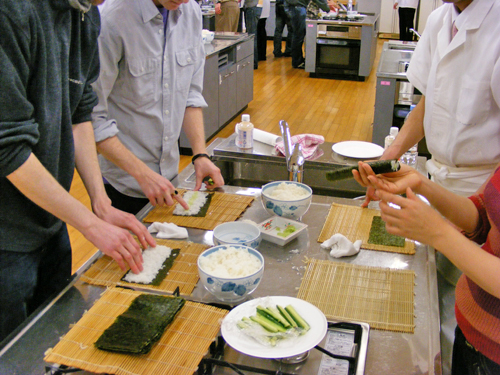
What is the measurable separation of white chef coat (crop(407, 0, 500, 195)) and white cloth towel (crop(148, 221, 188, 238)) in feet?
3.53

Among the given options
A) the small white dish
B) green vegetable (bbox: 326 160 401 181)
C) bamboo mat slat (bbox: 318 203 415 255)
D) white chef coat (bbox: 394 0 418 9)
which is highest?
white chef coat (bbox: 394 0 418 9)

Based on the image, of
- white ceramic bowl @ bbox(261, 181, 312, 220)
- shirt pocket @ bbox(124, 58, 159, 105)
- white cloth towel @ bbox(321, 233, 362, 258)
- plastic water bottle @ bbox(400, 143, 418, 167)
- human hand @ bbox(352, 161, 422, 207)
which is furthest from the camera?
plastic water bottle @ bbox(400, 143, 418, 167)

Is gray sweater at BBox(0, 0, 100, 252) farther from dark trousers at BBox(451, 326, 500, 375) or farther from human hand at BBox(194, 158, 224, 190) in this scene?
dark trousers at BBox(451, 326, 500, 375)

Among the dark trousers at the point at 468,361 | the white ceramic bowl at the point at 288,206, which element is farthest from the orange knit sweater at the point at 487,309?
the white ceramic bowl at the point at 288,206

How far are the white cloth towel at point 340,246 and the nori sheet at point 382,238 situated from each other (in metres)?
0.07

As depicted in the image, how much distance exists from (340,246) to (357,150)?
928mm

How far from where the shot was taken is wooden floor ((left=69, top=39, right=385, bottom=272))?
5551 mm

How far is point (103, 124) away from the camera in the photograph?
1.69 m

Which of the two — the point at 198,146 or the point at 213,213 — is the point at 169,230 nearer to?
the point at 213,213

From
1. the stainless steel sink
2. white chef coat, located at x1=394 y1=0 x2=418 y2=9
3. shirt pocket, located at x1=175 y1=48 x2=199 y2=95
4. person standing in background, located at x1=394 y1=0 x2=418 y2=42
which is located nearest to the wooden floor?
person standing in background, located at x1=394 y1=0 x2=418 y2=42

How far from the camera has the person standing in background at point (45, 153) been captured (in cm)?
114

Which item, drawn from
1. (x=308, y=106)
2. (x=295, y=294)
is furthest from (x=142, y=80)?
(x=308, y=106)

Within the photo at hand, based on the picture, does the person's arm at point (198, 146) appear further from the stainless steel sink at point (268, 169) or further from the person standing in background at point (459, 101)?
the person standing in background at point (459, 101)

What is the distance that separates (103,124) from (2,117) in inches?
22.2
